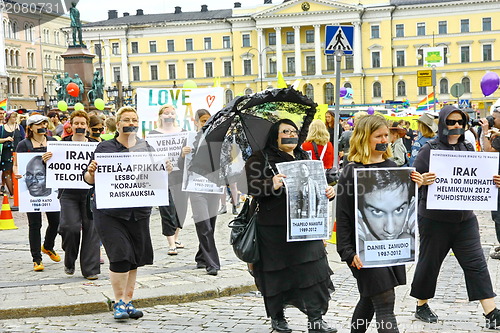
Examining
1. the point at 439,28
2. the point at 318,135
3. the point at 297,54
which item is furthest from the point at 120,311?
the point at 297,54

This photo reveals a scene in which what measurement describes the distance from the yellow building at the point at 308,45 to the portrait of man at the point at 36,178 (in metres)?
77.8

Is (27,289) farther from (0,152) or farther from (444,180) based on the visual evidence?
(0,152)

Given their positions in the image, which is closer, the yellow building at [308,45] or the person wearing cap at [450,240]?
the person wearing cap at [450,240]

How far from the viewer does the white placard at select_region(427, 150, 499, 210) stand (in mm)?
6164

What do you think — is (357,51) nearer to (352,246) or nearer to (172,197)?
(172,197)

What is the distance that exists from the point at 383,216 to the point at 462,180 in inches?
45.3

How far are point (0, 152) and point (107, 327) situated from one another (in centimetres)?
1200

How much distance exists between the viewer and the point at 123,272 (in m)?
6.81

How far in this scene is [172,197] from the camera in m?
10.0

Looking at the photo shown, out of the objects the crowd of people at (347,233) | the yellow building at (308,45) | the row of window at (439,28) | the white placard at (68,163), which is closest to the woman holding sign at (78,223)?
the white placard at (68,163)

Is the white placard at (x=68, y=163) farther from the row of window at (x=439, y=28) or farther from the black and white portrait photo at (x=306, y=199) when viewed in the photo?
the row of window at (x=439, y=28)

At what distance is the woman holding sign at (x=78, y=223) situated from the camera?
334 inches

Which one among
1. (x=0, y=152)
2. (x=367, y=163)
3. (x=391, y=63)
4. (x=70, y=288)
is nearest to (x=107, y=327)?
(x=70, y=288)

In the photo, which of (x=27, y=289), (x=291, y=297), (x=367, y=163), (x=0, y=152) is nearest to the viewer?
(x=367, y=163)
